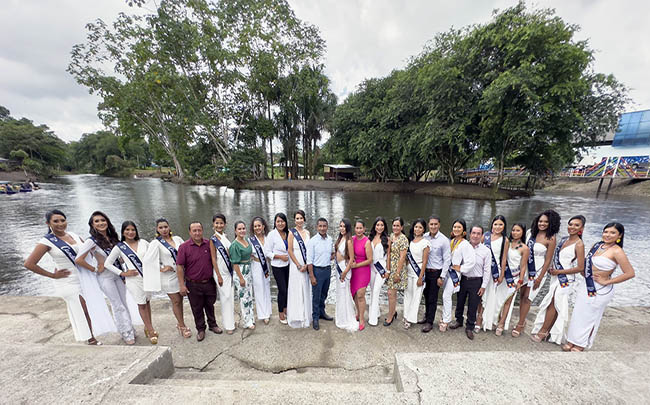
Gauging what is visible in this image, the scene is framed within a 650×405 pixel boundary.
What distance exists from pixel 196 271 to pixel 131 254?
79cm

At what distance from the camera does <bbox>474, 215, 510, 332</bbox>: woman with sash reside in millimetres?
3189

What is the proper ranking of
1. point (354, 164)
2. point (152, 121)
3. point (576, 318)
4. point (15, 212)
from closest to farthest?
point (576, 318), point (15, 212), point (152, 121), point (354, 164)

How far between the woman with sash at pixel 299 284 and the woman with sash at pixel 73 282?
7.74 feet

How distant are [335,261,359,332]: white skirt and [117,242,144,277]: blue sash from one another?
2.59 meters

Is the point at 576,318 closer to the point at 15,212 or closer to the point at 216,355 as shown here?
the point at 216,355

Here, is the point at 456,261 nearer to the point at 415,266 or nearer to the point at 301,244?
the point at 415,266

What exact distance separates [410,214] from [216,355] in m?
12.5

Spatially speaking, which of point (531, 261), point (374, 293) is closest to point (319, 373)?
point (374, 293)

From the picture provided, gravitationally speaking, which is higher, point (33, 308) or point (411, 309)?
point (411, 309)

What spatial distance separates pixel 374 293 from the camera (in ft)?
11.3

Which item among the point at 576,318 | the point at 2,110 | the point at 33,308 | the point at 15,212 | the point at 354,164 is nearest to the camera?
the point at 576,318

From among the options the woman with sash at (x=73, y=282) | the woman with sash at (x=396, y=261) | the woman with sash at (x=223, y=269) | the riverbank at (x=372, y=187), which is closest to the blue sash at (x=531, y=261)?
the woman with sash at (x=396, y=261)

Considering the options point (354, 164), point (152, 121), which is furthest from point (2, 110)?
point (354, 164)

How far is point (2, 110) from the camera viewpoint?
54.5 m
